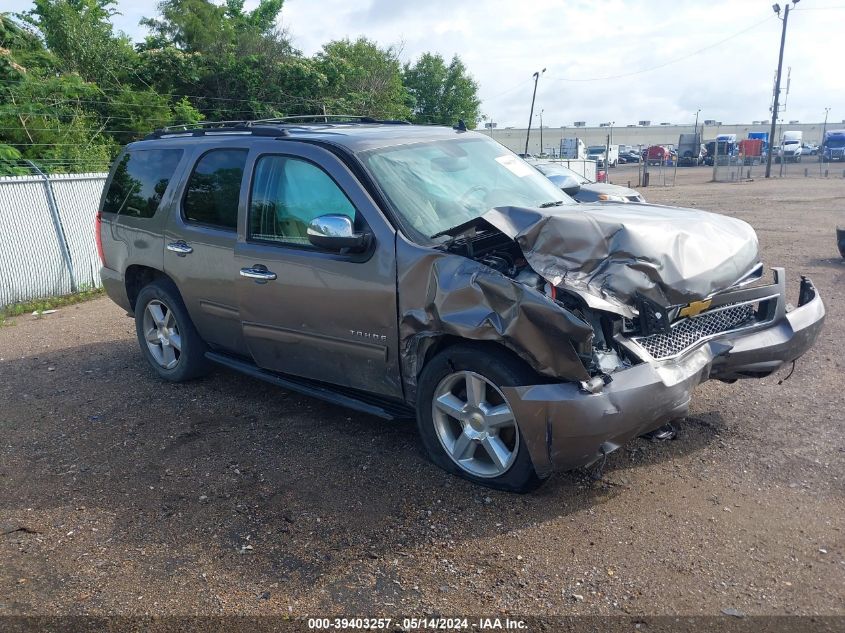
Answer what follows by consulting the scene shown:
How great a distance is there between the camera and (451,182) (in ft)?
15.5

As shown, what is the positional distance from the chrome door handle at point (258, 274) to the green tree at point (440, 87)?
4961 centimetres

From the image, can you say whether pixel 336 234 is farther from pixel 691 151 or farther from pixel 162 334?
pixel 691 151

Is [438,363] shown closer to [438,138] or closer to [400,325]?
[400,325]

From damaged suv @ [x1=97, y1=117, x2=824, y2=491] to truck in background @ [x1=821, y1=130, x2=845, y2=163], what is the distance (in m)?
59.7

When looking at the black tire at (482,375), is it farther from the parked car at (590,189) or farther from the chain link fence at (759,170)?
the chain link fence at (759,170)

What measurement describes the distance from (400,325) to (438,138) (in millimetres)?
1622

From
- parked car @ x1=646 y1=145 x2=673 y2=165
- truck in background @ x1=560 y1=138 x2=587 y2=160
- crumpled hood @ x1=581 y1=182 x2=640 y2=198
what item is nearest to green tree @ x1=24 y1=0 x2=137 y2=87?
crumpled hood @ x1=581 y1=182 x2=640 y2=198

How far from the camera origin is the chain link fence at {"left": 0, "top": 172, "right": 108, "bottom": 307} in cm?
1009

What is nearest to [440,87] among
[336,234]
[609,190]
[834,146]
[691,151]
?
[691,151]

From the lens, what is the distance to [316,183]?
4.67 metres

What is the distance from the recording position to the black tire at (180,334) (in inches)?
232

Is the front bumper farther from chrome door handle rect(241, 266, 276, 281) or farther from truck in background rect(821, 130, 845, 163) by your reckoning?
truck in background rect(821, 130, 845, 163)

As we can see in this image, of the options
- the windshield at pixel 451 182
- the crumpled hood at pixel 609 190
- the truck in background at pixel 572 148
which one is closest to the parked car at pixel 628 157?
the truck in background at pixel 572 148

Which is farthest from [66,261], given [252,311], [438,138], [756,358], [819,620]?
[819,620]
